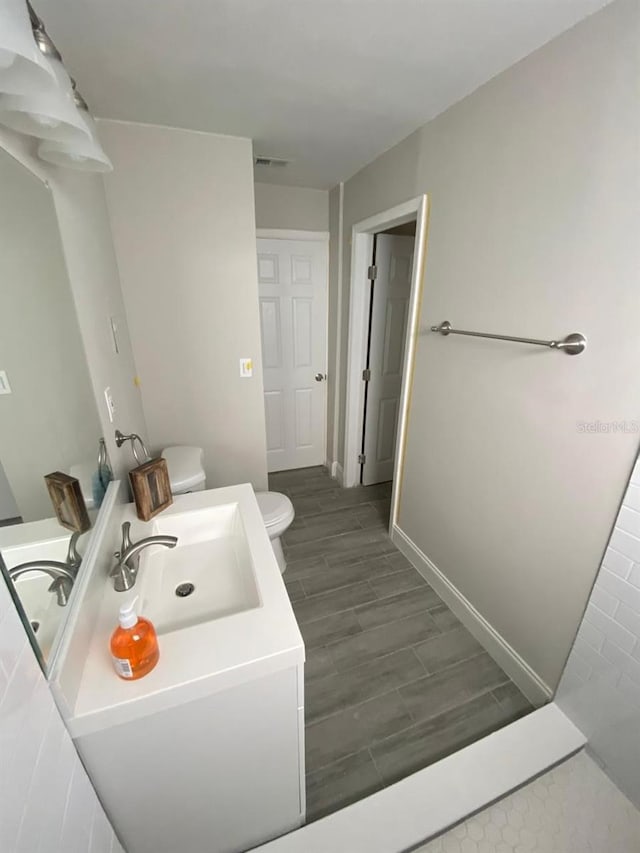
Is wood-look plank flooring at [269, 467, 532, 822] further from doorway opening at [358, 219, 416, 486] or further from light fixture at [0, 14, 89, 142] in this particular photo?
light fixture at [0, 14, 89, 142]

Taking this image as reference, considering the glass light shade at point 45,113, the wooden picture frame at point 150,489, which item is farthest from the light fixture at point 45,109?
the wooden picture frame at point 150,489

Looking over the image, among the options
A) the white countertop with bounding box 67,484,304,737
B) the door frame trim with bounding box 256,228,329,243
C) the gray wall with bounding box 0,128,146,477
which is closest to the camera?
the white countertop with bounding box 67,484,304,737

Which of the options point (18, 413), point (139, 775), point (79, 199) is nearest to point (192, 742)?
→ point (139, 775)

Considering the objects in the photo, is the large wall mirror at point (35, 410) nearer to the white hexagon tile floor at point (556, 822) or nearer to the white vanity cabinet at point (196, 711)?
the white vanity cabinet at point (196, 711)

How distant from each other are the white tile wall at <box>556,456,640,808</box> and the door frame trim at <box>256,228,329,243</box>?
2.42m

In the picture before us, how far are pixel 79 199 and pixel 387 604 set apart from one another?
217cm

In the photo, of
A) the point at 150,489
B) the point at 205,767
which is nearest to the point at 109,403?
the point at 150,489

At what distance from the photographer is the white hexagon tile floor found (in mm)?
1024

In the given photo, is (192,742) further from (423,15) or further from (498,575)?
(423,15)

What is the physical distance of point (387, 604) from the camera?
6.12 feet

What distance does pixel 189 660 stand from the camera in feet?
2.54

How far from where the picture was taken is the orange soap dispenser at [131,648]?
2.34ft

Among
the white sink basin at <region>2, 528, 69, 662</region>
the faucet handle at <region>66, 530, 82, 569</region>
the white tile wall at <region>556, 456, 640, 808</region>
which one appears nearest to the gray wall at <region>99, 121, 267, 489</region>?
the faucet handle at <region>66, 530, 82, 569</region>

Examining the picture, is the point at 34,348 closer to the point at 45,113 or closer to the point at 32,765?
the point at 45,113
